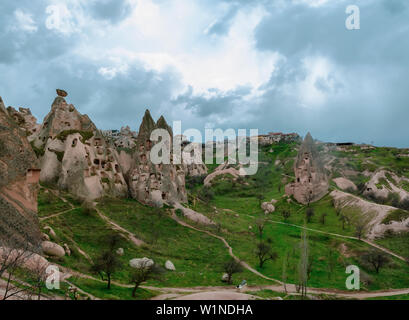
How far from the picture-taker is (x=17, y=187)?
27.2 meters

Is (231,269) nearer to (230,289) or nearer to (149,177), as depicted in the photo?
(230,289)

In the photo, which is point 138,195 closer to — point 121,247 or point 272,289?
point 121,247

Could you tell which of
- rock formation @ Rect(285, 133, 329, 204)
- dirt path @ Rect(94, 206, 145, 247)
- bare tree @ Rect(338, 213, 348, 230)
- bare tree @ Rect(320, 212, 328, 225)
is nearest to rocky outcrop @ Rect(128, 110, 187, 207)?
dirt path @ Rect(94, 206, 145, 247)

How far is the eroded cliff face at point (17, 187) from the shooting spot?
25.1 metres

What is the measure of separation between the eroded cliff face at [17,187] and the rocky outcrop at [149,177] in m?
28.9

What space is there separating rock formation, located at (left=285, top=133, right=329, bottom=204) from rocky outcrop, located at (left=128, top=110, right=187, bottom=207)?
92.5 ft

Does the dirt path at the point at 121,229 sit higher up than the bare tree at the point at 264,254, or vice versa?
the dirt path at the point at 121,229

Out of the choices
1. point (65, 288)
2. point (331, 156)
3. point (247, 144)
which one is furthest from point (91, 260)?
point (247, 144)

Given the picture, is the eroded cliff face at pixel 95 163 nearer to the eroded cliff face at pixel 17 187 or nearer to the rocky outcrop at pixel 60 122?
the rocky outcrop at pixel 60 122

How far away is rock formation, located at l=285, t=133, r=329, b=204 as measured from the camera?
74125mm

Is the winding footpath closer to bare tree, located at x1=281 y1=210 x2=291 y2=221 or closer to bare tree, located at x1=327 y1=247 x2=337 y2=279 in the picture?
bare tree, located at x1=327 y1=247 x2=337 y2=279

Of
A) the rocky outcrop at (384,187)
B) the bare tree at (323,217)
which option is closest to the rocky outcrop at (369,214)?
the bare tree at (323,217)

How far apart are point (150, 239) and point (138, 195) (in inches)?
614

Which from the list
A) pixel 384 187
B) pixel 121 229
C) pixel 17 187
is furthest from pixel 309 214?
pixel 17 187
